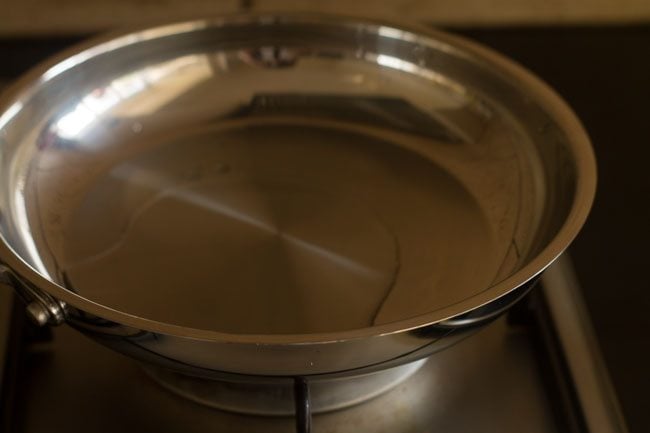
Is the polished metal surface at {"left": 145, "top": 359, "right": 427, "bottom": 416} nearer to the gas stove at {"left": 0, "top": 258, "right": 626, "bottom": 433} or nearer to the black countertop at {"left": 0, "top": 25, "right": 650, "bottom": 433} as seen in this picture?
the gas stove at {"left": 0, "top": 258, "right": 626, "bottom": 433}

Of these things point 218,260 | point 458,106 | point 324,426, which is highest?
point 458,106

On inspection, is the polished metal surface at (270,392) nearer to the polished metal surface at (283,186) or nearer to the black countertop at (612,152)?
the polished metal surface at (283,186)

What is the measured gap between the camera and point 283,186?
56 cm

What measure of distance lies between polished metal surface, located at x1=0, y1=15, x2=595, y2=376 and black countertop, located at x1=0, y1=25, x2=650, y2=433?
0.31 ft

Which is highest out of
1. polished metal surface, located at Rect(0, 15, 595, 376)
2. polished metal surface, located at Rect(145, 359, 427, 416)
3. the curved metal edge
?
polished metal surface, located at Rect(0, 15, 595, 376)

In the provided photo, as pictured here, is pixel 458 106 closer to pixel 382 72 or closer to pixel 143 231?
pixel 382 72

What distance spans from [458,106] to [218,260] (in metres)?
0.22

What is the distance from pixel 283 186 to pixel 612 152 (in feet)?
0.93

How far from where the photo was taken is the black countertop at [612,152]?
51cm

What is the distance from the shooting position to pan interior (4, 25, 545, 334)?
18.3 inches

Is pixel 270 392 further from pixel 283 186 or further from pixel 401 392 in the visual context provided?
pixel 283 186

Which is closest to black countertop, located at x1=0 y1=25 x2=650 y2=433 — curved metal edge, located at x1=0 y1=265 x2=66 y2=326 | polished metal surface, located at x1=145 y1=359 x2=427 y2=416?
polished metal surface, located at x1=145 y1=359 x2=427 y2=416

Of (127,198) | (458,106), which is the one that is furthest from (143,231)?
(458,106)

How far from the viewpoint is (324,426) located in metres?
0.43
